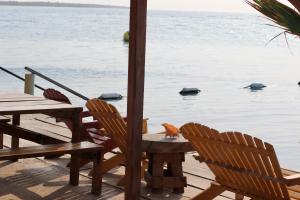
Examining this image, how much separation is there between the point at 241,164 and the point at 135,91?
0.83 m

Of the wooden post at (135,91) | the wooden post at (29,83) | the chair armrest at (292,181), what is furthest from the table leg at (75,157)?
the wooden post at (29,83)

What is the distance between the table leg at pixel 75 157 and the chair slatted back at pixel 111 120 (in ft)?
0.64

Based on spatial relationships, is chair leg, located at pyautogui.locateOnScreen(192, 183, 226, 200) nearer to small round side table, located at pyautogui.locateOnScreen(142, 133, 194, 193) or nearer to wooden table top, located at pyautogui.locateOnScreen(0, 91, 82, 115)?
small round side table, located at pyautogui.locateOnScreen(142, 133, 194, 193)

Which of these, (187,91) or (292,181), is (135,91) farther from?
(187,91)

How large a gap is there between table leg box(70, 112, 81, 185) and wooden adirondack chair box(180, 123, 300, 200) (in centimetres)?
126

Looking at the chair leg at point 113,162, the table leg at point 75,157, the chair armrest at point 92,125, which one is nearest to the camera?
the table leg at point 75,157

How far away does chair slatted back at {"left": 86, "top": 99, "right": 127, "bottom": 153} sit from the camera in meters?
5.55

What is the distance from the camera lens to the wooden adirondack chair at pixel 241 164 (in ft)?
13.8

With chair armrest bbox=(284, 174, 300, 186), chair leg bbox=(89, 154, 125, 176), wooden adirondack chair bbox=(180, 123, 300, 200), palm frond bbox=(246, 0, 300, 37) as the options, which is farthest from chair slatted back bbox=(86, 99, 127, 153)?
chair armrest bbox=(284, 174, 300, 186)

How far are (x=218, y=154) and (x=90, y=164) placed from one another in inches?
91.4

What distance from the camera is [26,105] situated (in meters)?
5.61

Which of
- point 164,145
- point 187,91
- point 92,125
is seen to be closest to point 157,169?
point 164,145

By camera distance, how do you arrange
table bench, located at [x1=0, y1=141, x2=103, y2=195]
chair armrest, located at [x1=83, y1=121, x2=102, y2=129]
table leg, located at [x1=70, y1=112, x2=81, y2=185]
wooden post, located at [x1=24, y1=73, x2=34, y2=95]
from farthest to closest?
wooden post, located at [x1=24, y1=73, x2=34, y2=95], chair armrest, located at [x1=83, y1=121, x2=102, y2=129], table leg, located at [x1=70, y1=112, x2=81, y2=185], table bench, located at [x1=0, y1=141, x2=103, y2=195]

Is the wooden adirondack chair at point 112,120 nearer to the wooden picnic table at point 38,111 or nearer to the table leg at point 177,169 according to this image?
the wooden picnic table at point 38,111
